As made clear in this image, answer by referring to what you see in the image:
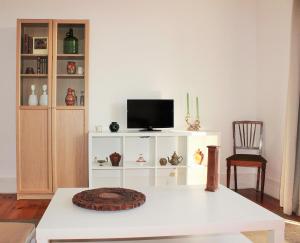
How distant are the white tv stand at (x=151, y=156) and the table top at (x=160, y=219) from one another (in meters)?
1.96

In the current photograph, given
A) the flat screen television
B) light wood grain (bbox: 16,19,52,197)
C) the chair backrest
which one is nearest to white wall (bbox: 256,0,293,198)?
the chair backrest

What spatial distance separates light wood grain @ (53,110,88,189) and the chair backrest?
1.95 meters

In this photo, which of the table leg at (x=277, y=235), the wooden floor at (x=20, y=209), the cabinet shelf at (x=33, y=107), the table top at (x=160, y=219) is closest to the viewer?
the table top at (x=160, y=219)

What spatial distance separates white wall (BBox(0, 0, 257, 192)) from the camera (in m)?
4.43

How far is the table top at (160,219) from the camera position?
176 centimetres

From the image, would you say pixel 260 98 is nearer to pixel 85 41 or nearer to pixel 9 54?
pixel 85 41

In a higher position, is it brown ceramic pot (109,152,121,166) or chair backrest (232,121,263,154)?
chair backrest (232,121,263,154)

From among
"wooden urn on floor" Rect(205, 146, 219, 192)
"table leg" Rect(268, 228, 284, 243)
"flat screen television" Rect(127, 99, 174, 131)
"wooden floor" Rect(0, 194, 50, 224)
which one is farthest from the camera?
"flat screen television" Rect(127, 99, 174, 131)

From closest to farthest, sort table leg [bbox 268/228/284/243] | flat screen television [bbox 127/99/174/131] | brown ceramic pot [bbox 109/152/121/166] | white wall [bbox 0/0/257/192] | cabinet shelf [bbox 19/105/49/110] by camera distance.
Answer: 1. table leg [bbox 268/228/284/243]
2. cabinet shelf [bbox 19/105/49/110]
3. brown ceramic pot [bbox 109/152/121/166]
4. flat screen television [bbox 127/99/174/131]
5. white wall [bbox 0/0/257/192]

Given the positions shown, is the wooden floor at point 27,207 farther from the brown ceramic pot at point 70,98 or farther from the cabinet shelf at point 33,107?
the brown ceramic pot at point 70,98

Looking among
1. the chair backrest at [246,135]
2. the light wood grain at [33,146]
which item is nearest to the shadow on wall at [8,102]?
the light wood grain at [33,146]

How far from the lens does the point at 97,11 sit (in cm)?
448

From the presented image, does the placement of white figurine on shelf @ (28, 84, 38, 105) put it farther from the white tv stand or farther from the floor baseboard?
the floor baseboard

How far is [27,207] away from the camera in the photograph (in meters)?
3.80
